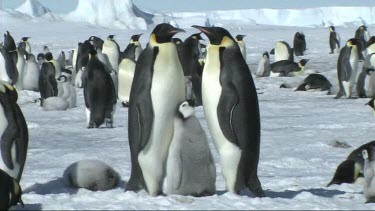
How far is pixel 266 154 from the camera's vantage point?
7.18 metres

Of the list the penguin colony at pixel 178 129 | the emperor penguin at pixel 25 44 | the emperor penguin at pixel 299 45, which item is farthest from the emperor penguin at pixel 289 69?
the penguin colony at pixel 178 129

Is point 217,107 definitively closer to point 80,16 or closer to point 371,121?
point 371,121

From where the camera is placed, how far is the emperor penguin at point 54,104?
12234 millimetres

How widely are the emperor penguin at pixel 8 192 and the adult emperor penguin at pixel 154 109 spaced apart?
115cm

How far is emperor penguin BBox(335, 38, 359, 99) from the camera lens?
13.8m

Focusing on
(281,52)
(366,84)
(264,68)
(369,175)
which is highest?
(369,175)

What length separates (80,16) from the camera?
54844 mm

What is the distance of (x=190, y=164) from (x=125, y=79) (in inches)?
321

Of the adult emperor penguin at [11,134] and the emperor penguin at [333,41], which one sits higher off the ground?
the adult emperor penguin at [11,134]

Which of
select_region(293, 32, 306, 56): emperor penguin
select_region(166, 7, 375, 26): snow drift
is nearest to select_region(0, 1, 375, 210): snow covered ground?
select_region(293, 32, 306, 56): emperor penguin

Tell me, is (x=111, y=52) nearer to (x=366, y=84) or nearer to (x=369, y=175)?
(x=366, y=84)

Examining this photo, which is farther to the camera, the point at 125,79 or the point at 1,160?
the point at 125,79

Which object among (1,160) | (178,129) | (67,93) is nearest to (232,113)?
(178,129)

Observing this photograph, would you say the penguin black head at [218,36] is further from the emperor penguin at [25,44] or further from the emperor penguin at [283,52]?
the emperor penguin at [283,52]
